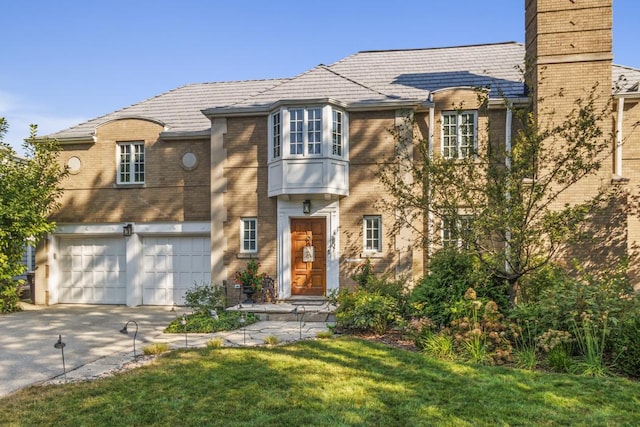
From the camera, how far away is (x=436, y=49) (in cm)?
1566

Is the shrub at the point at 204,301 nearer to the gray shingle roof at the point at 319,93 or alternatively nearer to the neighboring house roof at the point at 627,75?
the gray shingle roof at the point at 319,93

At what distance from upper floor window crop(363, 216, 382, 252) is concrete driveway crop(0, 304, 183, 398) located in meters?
5.78

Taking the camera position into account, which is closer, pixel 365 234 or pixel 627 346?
pixel 627 346

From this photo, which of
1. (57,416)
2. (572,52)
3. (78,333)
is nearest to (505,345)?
(57,416)

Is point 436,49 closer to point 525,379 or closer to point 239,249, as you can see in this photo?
point 239,249

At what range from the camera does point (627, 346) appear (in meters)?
5.75

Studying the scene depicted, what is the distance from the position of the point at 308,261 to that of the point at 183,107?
7493 mm

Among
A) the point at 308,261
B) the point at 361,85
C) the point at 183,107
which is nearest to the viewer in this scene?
the point at 308,261

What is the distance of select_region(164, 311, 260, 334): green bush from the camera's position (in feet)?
30.8

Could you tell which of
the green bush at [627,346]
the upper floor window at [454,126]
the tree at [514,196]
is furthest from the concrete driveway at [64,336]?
the upper floor window at [454,126]

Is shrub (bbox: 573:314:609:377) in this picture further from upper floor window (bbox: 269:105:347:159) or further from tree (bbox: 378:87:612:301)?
upper floor window (bbox: 269:105:347:159)

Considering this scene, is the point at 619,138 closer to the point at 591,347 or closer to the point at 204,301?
the point at 591,347

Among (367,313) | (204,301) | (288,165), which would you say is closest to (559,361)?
(367,313)

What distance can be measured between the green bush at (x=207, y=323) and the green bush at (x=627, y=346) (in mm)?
7043
